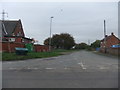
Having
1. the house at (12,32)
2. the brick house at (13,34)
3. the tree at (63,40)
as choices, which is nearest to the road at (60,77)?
the brick house at (13,34)

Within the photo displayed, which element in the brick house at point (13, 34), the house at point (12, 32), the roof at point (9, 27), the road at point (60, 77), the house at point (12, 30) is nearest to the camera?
the road at point (60, 77)

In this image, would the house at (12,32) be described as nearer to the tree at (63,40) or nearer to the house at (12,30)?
the house at (12,30)

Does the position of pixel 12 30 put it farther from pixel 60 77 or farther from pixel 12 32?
pixel 60 77

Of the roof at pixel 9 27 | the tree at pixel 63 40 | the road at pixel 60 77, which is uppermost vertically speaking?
the roof at pixel 9 27

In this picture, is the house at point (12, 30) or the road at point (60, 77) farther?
the house at point (12, 30)

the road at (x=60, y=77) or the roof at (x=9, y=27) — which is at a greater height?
the roof at (x=9, y=27)

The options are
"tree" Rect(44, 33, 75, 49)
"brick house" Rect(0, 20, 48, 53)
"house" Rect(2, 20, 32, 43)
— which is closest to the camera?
"brick house" Rect(0, 20, 48, 53)

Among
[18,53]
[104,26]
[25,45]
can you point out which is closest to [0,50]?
[18,53]

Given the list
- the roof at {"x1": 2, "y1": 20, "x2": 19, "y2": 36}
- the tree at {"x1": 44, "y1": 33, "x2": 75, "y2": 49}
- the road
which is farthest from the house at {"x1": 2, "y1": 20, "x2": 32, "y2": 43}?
the tree at {"x1": 44, "y1": 33, "x2": 75, "y2": 49}

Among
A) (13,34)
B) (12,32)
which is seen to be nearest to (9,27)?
(12,32)

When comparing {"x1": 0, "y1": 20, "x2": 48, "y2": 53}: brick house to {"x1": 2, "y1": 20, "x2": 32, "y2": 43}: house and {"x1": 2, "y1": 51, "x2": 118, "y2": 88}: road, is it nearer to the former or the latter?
{"x1": 2, "y1": 20, "x2": 32, "y2": 43}: house

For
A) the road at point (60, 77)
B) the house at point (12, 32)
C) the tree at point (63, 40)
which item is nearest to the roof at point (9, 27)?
the house at point (12, 32)

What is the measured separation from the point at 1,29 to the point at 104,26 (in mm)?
27268

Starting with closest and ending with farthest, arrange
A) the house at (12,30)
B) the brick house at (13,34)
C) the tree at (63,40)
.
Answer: the brick house at (13,34)
the house at (12,30)
the tree at (63,40)
